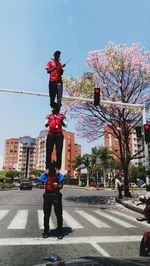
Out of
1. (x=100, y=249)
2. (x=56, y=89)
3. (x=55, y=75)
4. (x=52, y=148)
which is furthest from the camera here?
(x=56, y=89)

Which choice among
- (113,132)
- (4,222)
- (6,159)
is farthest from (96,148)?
(6,159)

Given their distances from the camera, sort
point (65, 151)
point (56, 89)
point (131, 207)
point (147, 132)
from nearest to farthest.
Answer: point (56, 89), point (147, 132), point (131, 207), point (65, 151)

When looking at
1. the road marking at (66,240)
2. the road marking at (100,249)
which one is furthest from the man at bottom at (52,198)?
the road marking at (100,249)

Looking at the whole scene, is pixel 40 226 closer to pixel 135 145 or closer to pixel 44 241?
pixel 44 241

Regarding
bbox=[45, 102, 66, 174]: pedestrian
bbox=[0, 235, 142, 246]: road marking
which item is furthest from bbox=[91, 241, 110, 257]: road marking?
bbox=[45, 102, 66, 174]: pedestrian

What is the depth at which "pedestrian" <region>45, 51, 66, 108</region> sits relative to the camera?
26.3ft

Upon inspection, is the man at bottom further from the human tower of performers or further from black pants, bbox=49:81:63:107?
black pants, bbox=49:81:63:107

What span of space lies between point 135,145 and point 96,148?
5964 centimetres

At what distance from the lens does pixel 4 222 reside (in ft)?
30.5

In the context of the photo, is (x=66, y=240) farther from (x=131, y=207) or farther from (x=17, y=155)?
(x=17, y=155)

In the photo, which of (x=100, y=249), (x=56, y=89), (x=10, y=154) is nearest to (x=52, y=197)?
(x=100, y=249)

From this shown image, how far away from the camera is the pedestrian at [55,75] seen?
8.03 metres

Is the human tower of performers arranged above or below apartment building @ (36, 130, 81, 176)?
below

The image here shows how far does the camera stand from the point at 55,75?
8164mm
